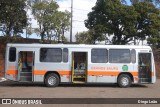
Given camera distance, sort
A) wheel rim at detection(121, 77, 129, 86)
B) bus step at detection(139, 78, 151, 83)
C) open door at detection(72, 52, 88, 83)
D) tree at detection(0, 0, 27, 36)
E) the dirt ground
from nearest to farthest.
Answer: the dirt ground
open door at detection(72, 52, 88, 83)
wheel rim at detection(121, 77, 129, 86)
bus step at detection(139, 78, 151, 83)
tree at detection(0, 0, 27, 36)

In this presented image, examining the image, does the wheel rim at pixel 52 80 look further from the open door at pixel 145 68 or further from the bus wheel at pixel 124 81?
the open door at pixel 145 68

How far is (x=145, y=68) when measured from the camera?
23.1m

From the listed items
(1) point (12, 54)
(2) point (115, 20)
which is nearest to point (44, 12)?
(2) point (115, 20)

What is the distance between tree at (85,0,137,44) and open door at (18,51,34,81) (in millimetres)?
15788

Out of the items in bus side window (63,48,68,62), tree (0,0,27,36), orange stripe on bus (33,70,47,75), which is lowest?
orange stripe on bus (33,70,47,75)

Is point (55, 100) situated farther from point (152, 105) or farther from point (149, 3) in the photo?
point (149, 3)

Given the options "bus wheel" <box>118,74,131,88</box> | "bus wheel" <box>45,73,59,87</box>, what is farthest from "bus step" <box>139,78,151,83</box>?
"bus wheel" <box>45,73,59,87</box>

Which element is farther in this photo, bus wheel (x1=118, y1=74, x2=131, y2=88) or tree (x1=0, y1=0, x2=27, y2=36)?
tree (x1=0, y1=0, x2=27, y2=36)

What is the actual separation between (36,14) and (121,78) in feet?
47.0

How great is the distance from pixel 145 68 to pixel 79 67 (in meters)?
4.33

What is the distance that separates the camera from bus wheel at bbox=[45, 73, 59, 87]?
22203mm

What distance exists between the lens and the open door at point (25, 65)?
22.3 metres

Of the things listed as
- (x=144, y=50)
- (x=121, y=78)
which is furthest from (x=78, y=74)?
(x=144, y=50)

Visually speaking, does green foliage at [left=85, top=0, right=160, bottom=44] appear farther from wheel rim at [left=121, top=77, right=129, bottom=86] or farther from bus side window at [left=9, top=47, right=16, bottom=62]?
bus side window at [left=9, top=47, right=16, bottom=62]
